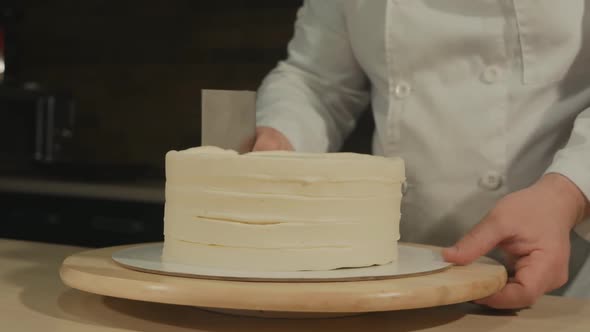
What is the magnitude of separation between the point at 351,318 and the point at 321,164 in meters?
0.14

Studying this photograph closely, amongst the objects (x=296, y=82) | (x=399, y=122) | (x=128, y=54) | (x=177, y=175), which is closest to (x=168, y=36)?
(x=128, y=54)

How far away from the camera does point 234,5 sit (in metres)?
2.38

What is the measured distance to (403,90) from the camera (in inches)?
42.9

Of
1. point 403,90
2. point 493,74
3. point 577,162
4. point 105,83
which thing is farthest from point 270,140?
point 105,83

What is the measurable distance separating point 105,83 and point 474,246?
6.60 ft

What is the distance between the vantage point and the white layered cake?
0.71m

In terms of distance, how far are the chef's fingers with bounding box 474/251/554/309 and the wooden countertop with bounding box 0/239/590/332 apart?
0.04 ft

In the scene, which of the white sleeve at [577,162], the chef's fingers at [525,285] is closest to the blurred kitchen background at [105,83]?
the white sleeve at [577,162]

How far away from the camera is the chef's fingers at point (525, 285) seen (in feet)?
2.39

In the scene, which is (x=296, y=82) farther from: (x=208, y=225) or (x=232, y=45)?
(x=232, y=45)

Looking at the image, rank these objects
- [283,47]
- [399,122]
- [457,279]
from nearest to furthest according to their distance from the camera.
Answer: [457,279], [399,122], [283,47]

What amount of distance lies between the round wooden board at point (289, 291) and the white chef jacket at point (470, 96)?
318 mm

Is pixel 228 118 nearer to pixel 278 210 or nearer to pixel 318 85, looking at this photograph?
pixel 278 210

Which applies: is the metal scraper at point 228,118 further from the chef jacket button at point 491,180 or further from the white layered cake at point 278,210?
the chef jacket button at point 491,180
